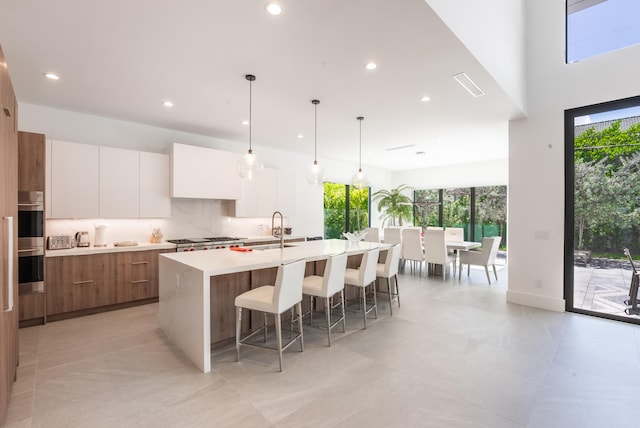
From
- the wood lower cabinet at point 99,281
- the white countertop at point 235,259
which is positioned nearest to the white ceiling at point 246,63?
the white countertop at point 235,259

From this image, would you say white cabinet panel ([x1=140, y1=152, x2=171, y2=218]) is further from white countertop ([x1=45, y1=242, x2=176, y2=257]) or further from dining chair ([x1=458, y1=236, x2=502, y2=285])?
dining chair ([x1=458, y1=236, x2=502, y2=285])

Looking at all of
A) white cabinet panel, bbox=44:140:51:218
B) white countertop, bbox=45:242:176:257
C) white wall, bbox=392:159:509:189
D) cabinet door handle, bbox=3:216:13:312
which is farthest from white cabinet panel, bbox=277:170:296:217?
white wall, bbox=392:159:509:189

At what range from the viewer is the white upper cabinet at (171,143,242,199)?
4.79 metres

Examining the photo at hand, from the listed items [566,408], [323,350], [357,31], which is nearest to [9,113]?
[357,31]

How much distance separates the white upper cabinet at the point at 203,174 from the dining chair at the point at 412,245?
359 cm

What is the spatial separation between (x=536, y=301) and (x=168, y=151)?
20.0 ft

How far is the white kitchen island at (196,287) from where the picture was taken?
8.27 ft

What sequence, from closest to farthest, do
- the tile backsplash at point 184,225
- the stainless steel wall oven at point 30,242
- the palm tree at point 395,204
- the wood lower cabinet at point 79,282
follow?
the stainless steel wall oven at point 30,242
the wood lower cabinet at point 79,282
the tile backsplash at point 184,225
the palm tree at point 395,204

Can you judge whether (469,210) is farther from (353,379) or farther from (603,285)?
(353,379)

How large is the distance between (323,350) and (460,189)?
7.26 m

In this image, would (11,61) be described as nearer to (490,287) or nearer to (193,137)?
(193,137)

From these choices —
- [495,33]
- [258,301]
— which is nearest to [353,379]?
[258,301]

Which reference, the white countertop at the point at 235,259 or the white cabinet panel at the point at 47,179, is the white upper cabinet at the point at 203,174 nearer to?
the white cabinet panel at the point at 47,179

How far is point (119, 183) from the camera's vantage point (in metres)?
4.37
